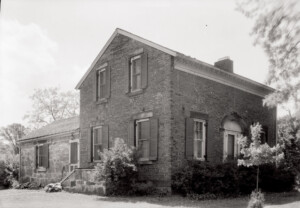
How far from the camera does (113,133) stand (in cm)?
1748

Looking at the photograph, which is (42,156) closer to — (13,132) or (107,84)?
(107,84)

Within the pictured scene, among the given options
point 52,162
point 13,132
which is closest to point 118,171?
point 52,162

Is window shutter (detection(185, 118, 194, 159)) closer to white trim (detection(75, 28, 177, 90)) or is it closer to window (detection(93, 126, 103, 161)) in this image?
white trim (detection(75, 28, 177, 90))

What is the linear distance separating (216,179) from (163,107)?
3788mm

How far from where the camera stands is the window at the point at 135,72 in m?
16.4

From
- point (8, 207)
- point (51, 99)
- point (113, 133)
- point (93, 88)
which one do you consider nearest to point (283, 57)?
point (113, 133)

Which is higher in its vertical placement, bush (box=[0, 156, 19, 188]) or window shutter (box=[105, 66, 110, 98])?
window shutter (box=[105, 66, 110, 98])

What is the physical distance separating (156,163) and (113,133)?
145 inches

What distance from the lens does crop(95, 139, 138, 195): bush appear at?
45.8ft

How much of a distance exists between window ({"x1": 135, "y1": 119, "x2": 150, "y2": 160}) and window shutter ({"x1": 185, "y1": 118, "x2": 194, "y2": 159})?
1.81 m

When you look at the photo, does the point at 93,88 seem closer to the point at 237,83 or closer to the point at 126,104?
the point at 126,104

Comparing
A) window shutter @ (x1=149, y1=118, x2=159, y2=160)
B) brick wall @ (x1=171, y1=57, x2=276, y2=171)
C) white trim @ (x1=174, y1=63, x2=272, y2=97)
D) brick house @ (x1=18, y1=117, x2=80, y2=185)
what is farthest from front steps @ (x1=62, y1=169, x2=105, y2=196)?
white trim @ (x1=174, y1=63, x2=272, y2=97)

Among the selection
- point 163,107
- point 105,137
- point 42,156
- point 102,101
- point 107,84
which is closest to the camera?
point 163,107

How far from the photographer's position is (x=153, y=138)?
48.6 feet
